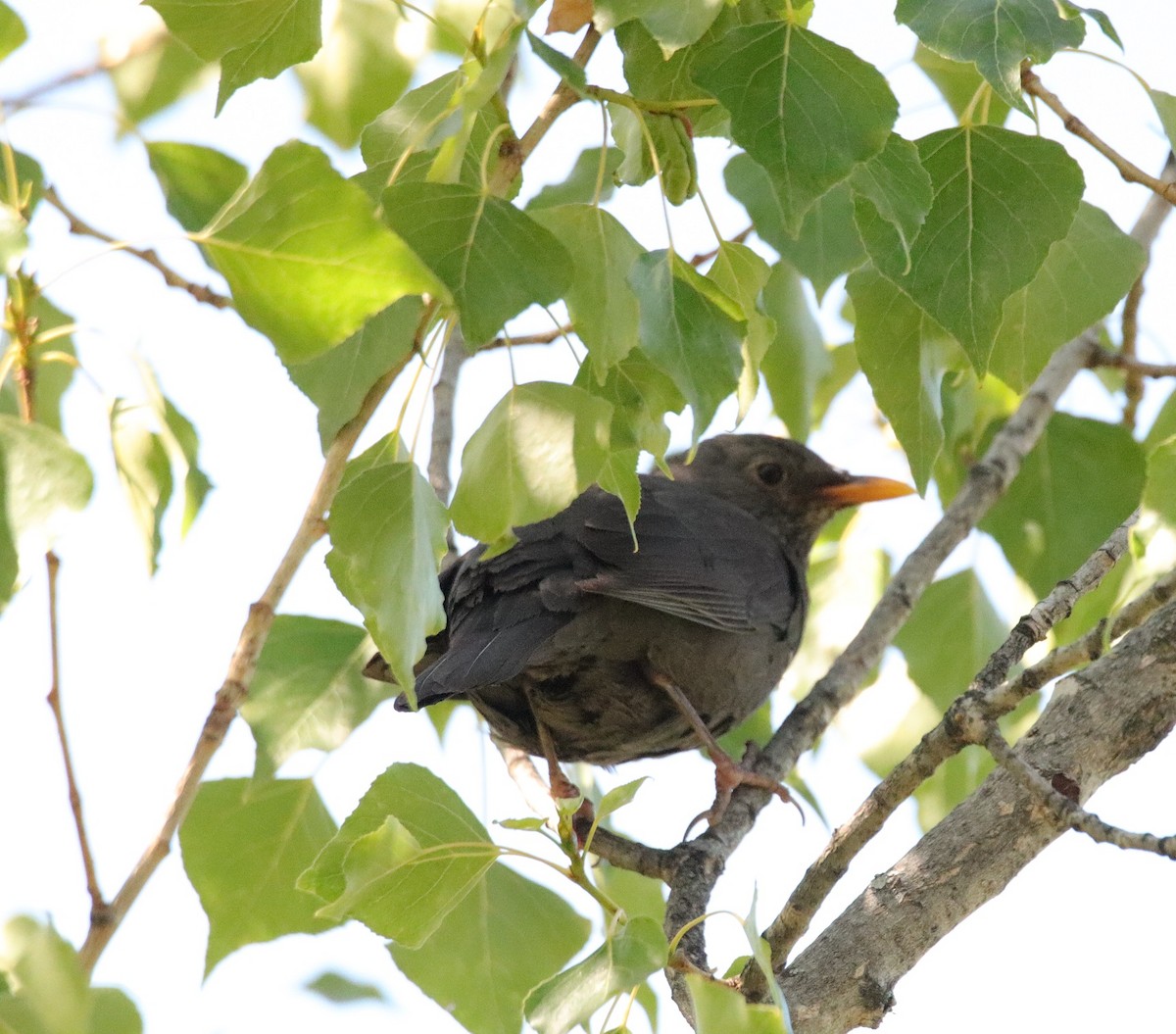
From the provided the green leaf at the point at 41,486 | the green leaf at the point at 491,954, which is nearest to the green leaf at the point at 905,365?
the green leaf at the point at 41,486

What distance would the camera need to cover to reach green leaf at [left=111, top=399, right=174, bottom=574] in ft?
8.94

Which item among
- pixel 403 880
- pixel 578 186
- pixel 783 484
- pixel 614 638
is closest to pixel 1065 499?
pixel 783 484

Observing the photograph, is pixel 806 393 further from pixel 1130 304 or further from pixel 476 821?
pixel 476 821

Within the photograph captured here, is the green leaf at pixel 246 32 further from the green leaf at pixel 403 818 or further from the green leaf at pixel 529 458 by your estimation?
the green leaf at pixel 403 818

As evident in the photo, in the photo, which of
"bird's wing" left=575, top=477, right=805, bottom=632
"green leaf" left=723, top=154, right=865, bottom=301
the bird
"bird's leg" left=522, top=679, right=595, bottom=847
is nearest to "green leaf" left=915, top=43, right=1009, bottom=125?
"green leaf" left=723, top=154, right=865, bottom=301

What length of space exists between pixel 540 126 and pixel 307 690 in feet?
5.75

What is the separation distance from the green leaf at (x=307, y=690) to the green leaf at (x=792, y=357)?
→ 138 centimetres

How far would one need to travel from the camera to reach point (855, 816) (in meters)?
2.45

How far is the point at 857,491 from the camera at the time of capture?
554 centimetres

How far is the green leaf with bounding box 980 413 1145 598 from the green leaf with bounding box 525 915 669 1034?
2.71 metres

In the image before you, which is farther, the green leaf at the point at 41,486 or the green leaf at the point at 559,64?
the green leaf at the point at 41,486

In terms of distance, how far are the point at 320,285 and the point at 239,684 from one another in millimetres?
1195

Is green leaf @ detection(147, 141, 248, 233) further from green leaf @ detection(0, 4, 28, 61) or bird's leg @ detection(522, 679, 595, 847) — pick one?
bird's leg @ detection(522, 679, 595, 847)

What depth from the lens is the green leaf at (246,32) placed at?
2.22m
